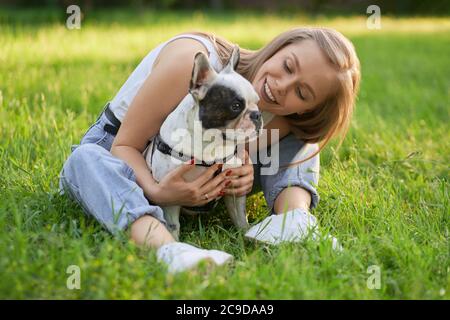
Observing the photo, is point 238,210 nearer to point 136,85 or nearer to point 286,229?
point 286,229

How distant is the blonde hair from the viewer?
233 centimetres

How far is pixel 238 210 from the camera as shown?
2.33 m

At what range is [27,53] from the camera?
200 inches

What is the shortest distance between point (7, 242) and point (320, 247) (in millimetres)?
1018

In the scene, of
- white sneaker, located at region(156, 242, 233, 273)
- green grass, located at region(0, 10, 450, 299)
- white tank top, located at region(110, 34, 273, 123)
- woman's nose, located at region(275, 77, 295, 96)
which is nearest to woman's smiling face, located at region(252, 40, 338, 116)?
woman's nose, located at region(275, 77, 295, 96)

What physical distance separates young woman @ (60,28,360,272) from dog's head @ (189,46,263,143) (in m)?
0.21

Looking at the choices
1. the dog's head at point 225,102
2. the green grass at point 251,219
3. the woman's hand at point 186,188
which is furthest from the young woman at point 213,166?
the dog's head at point 225,102

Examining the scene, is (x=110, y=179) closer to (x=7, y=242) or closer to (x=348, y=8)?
(x=7, y=242)

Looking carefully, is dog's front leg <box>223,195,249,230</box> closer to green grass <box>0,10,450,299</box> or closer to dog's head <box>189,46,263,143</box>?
green grass <box>0,10,450,299</box>

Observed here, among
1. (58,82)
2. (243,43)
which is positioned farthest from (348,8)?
(58,82)

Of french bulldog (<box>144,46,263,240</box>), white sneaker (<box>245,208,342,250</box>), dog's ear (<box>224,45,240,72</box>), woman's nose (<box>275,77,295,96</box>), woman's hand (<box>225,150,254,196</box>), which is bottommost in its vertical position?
white sneaker (<box>245,208,342,250</box>)

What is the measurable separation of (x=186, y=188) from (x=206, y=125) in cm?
26

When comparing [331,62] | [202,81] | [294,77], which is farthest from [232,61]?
[331,62]
